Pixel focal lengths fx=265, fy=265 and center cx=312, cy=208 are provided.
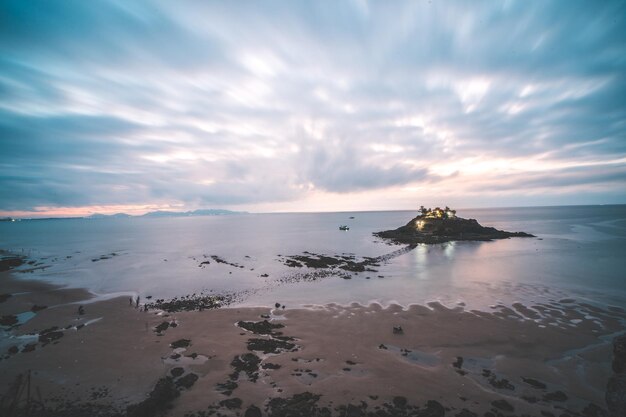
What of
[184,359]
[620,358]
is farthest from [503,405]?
[184,359]

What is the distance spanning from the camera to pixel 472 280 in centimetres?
3441

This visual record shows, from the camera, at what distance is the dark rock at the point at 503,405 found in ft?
36.2


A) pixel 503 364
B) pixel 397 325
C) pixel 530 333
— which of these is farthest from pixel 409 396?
pixel 530 333

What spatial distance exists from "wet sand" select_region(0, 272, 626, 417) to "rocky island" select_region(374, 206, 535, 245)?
57.2 metres

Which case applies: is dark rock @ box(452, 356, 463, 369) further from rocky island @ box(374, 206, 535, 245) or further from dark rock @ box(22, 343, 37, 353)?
rocky island @ box(374, 206, 535, 245)

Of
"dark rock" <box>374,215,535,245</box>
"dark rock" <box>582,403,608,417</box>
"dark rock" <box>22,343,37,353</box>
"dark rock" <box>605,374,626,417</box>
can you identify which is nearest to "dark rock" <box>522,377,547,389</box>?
"dark rock" <box>582,403,608,417</box>

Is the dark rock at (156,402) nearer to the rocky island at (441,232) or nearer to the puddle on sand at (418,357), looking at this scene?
the puddle on sand at (418,357)

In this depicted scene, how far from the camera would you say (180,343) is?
17.1 m

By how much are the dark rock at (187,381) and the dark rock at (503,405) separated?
44.7ft

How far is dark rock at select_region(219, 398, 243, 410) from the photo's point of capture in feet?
36.7

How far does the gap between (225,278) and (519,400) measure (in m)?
34.0

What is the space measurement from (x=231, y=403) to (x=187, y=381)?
9.72 feet

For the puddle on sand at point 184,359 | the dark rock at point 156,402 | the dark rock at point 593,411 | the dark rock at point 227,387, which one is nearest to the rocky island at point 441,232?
the dark rock at point 593,411

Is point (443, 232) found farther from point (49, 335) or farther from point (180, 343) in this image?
point (49, 335)
